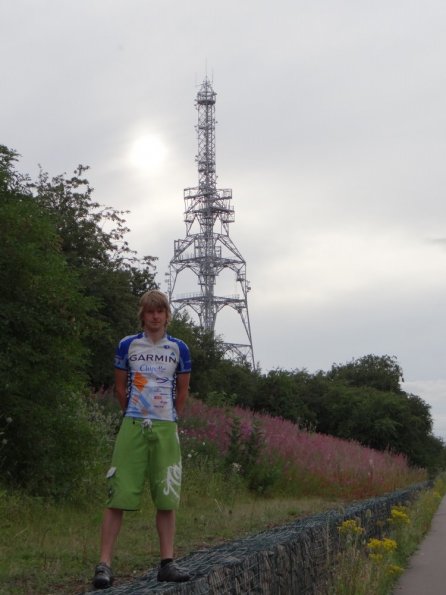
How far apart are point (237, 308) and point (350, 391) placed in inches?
500

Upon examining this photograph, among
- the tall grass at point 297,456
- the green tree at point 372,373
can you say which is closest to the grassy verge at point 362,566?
the tall grass at point 297,456

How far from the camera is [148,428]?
21.4 feet

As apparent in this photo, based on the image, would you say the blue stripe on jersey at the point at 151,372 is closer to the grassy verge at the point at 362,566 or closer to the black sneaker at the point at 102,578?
the black sneaker at the point at 102,578

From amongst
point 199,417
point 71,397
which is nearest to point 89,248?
point 199,417

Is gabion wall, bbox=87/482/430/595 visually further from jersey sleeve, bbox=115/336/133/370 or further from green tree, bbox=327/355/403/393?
green tree, bbox=327/355/403/393

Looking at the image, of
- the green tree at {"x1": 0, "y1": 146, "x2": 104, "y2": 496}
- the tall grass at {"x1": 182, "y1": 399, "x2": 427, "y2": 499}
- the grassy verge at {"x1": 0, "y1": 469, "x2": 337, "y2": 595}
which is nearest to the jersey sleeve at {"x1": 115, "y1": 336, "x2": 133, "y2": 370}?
the grassy verge at {"x1": 0, "y1": 469, "x2": 337, "y2": 595}

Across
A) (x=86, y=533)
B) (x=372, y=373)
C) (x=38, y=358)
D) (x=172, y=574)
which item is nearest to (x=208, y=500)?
(x=38, y=358)

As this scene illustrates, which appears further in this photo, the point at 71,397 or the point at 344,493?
the point at 344,493

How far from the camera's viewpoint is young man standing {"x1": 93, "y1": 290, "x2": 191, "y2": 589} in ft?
21.4

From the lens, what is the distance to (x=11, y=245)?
488 inches

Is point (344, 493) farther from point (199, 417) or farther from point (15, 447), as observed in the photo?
point (15, 447)

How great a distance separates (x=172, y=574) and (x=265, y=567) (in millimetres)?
616

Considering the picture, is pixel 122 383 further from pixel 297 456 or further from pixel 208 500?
pixel 297 456

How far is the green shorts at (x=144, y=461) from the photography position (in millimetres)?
6520
